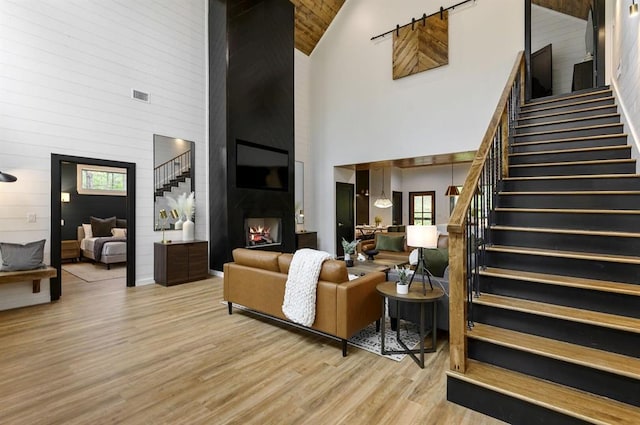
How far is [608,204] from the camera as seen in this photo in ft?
9.66

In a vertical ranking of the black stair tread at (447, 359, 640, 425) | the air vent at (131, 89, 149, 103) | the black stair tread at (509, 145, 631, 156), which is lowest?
the black stair tread at (447, 359, 640, 425)

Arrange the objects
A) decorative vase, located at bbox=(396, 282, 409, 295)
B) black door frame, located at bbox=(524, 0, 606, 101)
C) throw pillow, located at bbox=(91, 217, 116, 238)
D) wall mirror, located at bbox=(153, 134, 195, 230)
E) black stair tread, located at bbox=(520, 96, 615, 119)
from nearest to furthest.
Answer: decorative vase, located at bbox=(396, 282, 409, 295) → black stair tread, located at bbox=(520, 96, 615, 119) → black door frame, located at bbox=(524, 0, 606, 101) → wall mirror, located at bbox=(153, 134, 195, 230) → throw pillow, located at bbox=(91, 217, 116, 238)

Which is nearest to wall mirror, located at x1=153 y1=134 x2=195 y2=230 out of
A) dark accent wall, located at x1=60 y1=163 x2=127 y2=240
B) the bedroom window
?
the bedroom window

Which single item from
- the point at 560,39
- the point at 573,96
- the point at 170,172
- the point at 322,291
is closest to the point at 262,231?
the point at 170,172

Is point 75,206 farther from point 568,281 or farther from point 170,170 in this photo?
point 568,281

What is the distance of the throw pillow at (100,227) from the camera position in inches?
319

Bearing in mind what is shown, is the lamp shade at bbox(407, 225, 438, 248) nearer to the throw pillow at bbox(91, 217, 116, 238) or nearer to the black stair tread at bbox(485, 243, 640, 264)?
the black stair tread at bbox(485, 243, 640, 264)

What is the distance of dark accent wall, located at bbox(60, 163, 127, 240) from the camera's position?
26.9 feet

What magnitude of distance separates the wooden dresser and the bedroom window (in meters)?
4.01

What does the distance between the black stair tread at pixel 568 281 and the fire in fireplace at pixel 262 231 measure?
4814mm

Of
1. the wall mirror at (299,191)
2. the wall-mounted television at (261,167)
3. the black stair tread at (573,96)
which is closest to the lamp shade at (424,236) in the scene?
the black stair tread at (573,96)

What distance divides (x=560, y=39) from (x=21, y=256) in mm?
10132

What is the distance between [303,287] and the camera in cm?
304

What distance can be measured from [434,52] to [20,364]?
7.87m
